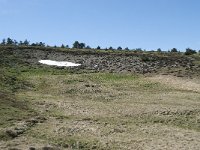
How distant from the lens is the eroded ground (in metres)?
27.6

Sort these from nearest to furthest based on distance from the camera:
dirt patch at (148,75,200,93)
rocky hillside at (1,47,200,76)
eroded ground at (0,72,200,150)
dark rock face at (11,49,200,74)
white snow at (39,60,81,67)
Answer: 1. eroded ground at (0,72,200,150)
2. dirt patch at (148,75,200,93)
3. rocky hillside at (1,47,200,76)
4. dark rock face at (11,49,200,74)
5. white snow at (39,60,81,67)

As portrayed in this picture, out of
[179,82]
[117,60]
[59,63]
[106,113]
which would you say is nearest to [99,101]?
[106,113]

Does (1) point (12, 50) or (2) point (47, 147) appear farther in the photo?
(1) point (12, 50)

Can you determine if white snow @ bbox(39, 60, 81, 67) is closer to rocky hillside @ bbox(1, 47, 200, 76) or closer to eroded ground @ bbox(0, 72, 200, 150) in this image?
rocky hillside @ bbox(1, 47, 200, 76)

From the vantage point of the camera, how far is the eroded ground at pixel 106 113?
27.6 meters

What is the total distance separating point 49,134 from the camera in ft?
93.4

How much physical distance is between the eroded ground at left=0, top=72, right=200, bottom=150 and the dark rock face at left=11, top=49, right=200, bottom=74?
5.58 m

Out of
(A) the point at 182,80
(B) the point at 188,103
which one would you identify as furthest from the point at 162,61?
(B) the point at 188,103

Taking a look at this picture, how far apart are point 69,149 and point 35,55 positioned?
1814 inches

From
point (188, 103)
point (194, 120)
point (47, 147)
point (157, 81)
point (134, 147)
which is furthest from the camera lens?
point (157, 81)

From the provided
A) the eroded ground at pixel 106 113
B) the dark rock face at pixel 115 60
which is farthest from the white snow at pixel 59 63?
the eroded ground at pixel 106 113

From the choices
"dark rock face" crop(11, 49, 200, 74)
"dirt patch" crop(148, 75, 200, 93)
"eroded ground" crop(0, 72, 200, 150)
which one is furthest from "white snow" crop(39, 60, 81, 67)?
"dirt patch" crop(148, 75, 200, 93)

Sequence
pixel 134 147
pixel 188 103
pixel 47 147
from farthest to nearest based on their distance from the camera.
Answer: pixel 188 103 → pixel 134 147 → pixel 47 147

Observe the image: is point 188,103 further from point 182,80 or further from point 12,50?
point 12,50
